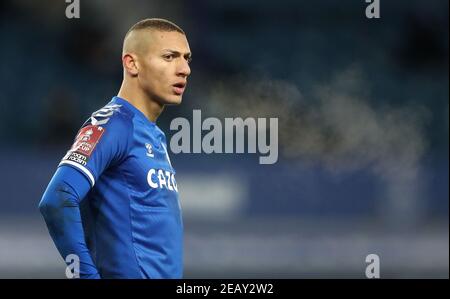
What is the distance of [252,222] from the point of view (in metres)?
6.46

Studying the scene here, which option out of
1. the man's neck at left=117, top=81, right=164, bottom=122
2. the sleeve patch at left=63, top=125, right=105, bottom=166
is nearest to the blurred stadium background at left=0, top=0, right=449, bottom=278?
the man's neck at left=117, top=81, right=164, bottom=122

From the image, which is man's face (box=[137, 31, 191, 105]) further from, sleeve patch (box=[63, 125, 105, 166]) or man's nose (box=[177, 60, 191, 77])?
sleeve patch (box=[63, 125, 105, 166])

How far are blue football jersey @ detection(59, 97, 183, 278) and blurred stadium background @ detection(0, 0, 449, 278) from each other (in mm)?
3244

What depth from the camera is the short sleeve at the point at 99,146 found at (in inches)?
110

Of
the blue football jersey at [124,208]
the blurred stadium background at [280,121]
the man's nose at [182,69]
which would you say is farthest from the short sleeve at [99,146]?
the blurred stadium background at [280,121]

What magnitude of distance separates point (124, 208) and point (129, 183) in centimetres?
10

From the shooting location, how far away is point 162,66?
317cm

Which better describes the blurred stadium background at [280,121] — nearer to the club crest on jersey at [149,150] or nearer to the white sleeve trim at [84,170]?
the club crest on jersey at [149,150]

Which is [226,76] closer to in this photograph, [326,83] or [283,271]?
[326,83]

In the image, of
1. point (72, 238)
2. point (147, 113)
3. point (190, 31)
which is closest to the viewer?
point (72, 238)
